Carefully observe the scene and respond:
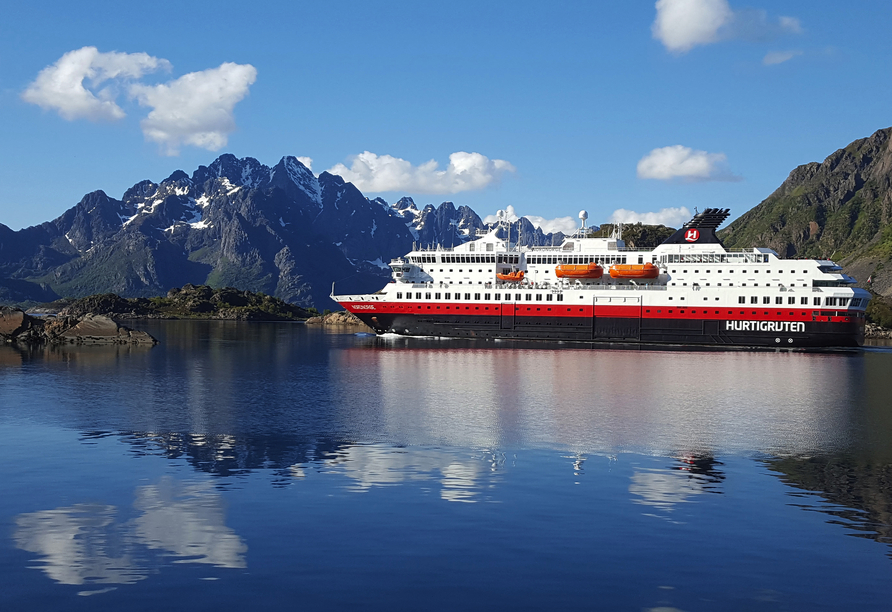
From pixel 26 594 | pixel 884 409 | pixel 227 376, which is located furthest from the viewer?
pixel 227 376

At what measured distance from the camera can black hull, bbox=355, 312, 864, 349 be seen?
252ft

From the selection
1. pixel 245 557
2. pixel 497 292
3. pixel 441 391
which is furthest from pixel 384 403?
pixel 497 292

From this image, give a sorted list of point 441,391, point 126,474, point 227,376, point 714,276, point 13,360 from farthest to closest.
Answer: point 714,276, point 13,360, point 227,376, point 441,391, point 126,474

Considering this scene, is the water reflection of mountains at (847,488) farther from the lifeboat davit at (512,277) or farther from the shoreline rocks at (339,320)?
the shoreline rocks at (339,320)

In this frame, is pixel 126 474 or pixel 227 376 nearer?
pixel 126 474

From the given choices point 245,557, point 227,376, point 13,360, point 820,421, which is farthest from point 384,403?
point 13,360

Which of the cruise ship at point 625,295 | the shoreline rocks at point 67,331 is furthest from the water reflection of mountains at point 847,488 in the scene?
the shoreline rocks at point 67,331

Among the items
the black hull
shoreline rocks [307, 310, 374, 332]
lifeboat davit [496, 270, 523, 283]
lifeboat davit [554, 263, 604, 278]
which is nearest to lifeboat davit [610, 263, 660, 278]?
lifeboat davit [554, 263, 604, 278]

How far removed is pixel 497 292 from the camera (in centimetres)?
8550

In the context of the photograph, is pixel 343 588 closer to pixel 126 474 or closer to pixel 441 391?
pixel 126 474

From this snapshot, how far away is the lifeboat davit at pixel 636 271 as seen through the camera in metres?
82.5

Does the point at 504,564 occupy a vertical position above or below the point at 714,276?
below

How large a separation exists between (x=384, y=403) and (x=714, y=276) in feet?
178

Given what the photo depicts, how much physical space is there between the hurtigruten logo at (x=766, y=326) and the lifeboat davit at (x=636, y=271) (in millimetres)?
9120
